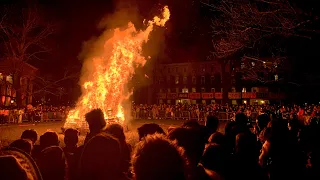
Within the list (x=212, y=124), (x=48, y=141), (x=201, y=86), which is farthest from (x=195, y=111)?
(x=201, y=86)

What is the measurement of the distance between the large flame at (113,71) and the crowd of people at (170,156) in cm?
1417

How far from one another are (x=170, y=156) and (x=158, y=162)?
0.10 meters

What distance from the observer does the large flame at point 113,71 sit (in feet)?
65.5

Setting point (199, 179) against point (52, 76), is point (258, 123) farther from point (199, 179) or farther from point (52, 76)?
point (52, 76)

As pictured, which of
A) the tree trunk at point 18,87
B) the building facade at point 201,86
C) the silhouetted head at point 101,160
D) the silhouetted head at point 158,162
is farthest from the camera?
the building facade at point 201,86

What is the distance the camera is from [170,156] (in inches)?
90.3

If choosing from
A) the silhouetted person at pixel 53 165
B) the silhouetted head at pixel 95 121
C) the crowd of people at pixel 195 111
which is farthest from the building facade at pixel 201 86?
the silhouetted person at pixel 53 165

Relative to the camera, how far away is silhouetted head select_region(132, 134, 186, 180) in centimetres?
226

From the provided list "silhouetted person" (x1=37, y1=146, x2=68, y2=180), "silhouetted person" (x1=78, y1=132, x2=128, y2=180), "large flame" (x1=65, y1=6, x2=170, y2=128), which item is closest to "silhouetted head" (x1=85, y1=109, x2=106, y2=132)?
"silhouetted person" (x1=37, y1=146, x2=68, y2=180)

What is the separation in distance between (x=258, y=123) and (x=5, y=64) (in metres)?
29.7

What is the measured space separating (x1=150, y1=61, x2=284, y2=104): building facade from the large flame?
47.5 metres

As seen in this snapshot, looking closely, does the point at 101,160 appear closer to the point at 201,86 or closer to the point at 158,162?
the point at 158,162

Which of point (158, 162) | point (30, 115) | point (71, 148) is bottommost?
point (30, 115)

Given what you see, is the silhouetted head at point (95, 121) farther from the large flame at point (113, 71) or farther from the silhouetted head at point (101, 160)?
the large flame at point (113, 71)
